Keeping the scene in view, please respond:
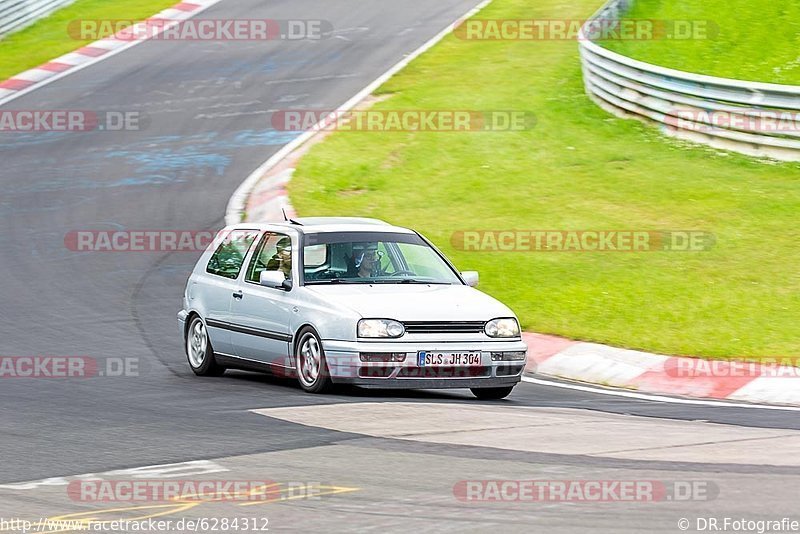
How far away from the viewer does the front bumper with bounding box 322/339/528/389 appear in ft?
34.7

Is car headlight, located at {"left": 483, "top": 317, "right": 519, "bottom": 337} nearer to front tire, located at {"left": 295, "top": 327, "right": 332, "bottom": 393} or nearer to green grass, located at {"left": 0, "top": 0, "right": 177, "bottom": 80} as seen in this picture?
front tire, located at {"left": 295, "top": 327, "right": 332, "bottom": 393}

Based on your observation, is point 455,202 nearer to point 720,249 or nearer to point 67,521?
point 720,249

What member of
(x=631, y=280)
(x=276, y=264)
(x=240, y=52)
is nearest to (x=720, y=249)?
(x=631, y=280)

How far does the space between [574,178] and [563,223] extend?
8.99 ft

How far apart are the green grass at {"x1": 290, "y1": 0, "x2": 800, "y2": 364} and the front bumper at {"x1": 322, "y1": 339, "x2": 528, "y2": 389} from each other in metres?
2.64

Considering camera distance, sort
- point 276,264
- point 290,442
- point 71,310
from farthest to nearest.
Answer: point 71,310 < point 276,264 < point 290,442

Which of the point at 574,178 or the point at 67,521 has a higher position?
the point at 67,521

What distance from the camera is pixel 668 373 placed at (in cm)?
1211

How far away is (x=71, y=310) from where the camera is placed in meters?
14.9

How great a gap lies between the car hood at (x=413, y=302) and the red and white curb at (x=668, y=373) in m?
1.57

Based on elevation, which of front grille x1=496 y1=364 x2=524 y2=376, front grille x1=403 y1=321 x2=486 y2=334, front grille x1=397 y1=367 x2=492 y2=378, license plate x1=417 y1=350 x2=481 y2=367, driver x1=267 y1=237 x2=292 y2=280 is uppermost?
driver x1=267 y1=237 x2=292 y2=280

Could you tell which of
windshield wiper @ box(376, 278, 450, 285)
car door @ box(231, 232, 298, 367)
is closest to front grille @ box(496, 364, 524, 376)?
windshield wiper @ box(376, 278, 450, 285)

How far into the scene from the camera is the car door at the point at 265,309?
11.4 m

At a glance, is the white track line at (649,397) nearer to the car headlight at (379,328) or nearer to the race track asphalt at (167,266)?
the race track asphalt at (167,266)
